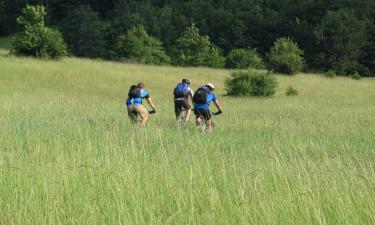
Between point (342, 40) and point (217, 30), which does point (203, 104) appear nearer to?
point (342, 40)

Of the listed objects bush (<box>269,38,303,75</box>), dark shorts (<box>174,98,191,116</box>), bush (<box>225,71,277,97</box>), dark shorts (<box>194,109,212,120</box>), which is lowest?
bush (<box>269,38,303,75</box>)

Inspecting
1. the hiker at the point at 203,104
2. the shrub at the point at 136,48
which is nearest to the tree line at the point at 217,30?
the shrub at the point at 136,48

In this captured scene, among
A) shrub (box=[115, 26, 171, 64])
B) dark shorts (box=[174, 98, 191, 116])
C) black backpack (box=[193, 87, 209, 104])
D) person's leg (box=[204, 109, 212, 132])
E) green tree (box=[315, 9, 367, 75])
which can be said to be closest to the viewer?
person's leg (box=[204, 109, 212, 132])

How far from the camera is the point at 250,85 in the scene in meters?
33.4

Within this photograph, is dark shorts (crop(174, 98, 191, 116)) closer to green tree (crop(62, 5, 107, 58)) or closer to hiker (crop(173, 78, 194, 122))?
hiker (crop(173, 78, 194, 122))

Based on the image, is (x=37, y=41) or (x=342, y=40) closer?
(x=37, y=41)

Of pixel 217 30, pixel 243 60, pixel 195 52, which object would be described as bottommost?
pixel 217 30

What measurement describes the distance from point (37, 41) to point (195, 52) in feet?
97.7

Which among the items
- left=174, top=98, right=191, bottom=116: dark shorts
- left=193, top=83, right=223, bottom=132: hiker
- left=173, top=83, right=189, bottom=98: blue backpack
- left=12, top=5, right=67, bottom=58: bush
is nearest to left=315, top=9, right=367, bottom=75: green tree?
left=12, top=5, right=67, bottom=58: bush

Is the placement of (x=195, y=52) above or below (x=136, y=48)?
below

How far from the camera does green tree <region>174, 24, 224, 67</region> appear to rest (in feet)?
210

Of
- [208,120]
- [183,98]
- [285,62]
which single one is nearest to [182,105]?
[183,98]

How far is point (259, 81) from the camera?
110 feet

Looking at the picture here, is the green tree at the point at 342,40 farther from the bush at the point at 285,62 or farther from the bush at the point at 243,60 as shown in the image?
the bush at the point at 285,62
